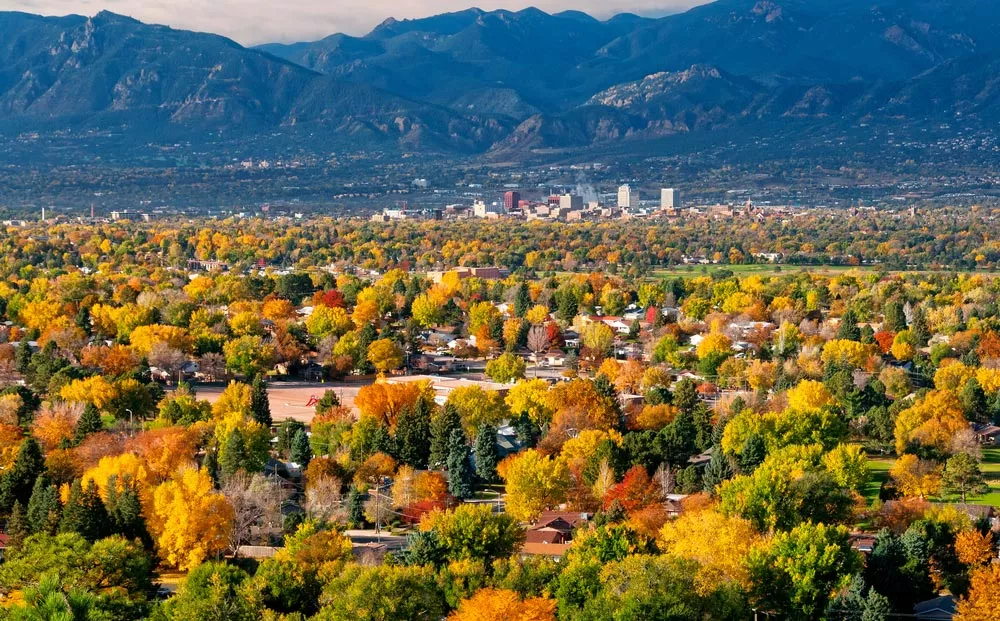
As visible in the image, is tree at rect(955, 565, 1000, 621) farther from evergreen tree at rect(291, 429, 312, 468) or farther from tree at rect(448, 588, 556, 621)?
evergreen tree at rect(291, 429, 312, 468)

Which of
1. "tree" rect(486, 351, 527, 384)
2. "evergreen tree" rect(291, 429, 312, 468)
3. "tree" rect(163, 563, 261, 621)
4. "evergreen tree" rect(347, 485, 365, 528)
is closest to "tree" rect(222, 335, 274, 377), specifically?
"tree" rect(486, 351, 527, 384)

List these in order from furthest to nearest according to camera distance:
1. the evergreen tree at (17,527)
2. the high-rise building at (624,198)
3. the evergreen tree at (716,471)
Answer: the high-rise building at (624,198) < the evergreen tree at (716,471) < the evergreen tree at (17,527)

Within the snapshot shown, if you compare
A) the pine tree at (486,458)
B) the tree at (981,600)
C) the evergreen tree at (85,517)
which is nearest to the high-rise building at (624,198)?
the pine tree at (486,458)

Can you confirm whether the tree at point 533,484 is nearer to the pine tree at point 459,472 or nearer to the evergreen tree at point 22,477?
the pine tree at point 459,472

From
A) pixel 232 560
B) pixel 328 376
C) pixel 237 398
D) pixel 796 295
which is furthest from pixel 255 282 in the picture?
pixel 232 560

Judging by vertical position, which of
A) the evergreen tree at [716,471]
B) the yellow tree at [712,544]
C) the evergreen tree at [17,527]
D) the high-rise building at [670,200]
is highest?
the yellow tree at [712,544]

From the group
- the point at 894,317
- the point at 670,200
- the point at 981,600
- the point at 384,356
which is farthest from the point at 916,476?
the point at 670,200

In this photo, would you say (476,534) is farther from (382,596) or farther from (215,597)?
(215,597)
